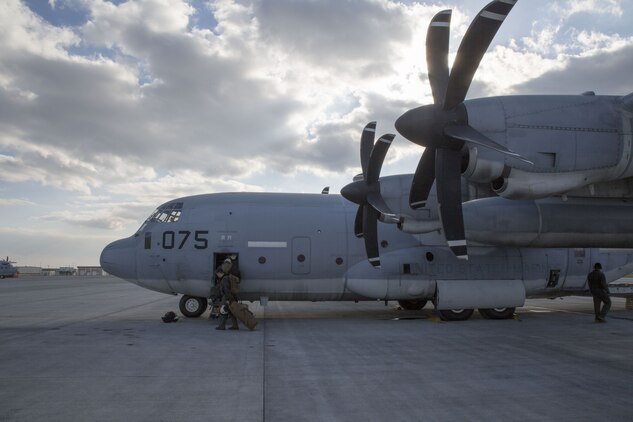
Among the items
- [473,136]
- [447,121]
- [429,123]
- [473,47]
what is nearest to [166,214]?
[429,123]

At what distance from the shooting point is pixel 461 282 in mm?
14750

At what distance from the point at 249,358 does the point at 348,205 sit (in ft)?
28.7

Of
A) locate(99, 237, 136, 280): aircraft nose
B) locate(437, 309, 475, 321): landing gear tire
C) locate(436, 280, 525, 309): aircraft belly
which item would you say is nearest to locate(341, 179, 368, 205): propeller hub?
locate(436, 280, 525, 309): aircraft belly

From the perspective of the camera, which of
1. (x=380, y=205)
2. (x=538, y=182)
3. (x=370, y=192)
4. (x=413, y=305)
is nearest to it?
(x=538, y=182)

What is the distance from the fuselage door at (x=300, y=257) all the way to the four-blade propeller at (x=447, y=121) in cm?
663

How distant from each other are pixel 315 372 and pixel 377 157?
24.7 ft

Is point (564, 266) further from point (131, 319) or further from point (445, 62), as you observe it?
point (131, 319)

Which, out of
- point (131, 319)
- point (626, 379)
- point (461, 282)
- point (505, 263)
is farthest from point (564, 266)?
point (131, 319)

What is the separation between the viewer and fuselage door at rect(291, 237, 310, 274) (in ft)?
50.2

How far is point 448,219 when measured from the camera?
9469 mm

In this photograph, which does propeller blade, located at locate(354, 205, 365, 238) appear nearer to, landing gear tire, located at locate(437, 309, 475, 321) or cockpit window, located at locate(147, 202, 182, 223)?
A: landing gear tire, located at locate(437, 309, 475, 321)

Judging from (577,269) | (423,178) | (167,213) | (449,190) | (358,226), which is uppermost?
(423,178)

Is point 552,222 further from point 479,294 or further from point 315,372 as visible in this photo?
point 315,372

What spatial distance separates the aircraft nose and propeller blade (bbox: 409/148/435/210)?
9541mm
